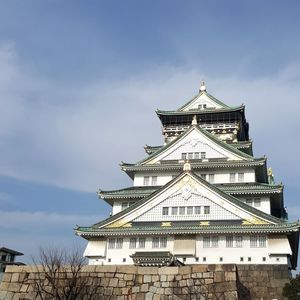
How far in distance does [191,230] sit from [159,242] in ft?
8.96

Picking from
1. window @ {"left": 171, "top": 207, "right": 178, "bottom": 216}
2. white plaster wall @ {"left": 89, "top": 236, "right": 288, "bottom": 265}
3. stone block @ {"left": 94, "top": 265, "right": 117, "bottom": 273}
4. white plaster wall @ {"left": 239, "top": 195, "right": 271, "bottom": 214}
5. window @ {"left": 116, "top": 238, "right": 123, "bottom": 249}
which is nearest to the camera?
stone block @ {"left": 94, "top": 265, "right": 117, "bottom": 273}

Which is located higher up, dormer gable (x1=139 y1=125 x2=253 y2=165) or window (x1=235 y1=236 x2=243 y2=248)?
dormer gable (x1=139 y1=125 x2=253 y2=165)

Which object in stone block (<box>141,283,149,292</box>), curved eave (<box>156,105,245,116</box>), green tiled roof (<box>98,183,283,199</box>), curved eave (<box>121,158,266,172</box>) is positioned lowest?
stone block (<box>141,283,149,292</box>)

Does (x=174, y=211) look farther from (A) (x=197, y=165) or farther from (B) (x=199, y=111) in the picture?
(B) (x=199, y=111)

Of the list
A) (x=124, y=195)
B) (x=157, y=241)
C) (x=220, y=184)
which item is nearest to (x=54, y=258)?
(x=157, y=241)

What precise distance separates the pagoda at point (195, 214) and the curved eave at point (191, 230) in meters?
0.07

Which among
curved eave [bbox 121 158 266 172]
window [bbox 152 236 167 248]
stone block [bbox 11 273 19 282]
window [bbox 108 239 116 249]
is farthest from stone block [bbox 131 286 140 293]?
curved eave [bbox 121 158 266 172]

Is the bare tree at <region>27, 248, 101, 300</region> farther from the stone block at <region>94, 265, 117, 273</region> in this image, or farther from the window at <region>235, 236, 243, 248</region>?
the window at <region>235, 236, 243, 248</region>

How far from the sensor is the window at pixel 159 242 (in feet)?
108

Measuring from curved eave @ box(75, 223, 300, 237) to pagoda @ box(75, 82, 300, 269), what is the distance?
7 cm

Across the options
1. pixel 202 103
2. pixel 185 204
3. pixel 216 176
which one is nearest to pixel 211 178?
pixel 216 176

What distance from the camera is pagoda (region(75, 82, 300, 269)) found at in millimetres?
31172

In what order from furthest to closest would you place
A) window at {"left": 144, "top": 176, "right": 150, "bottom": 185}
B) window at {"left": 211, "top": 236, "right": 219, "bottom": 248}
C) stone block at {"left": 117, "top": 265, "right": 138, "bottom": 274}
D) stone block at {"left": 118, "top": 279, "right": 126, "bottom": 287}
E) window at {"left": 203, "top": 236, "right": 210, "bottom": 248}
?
window at {"left": 144, "top": 176, "right": 150, "bottom": 185} < window at {"left": 203, "top": 236, "right": 210, "bottom": 248} < window at {"left": 211, "top": 236, "right": 219, "bottom": 248} < stone block at {"left": 117, "top": 265, "right": 138, "bottom": 274} < stone block at {"left": 118, "top": 279, "right": 126, "bottom": 287}

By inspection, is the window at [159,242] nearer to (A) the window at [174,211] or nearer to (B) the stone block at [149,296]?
(A) the window at [174,211]
